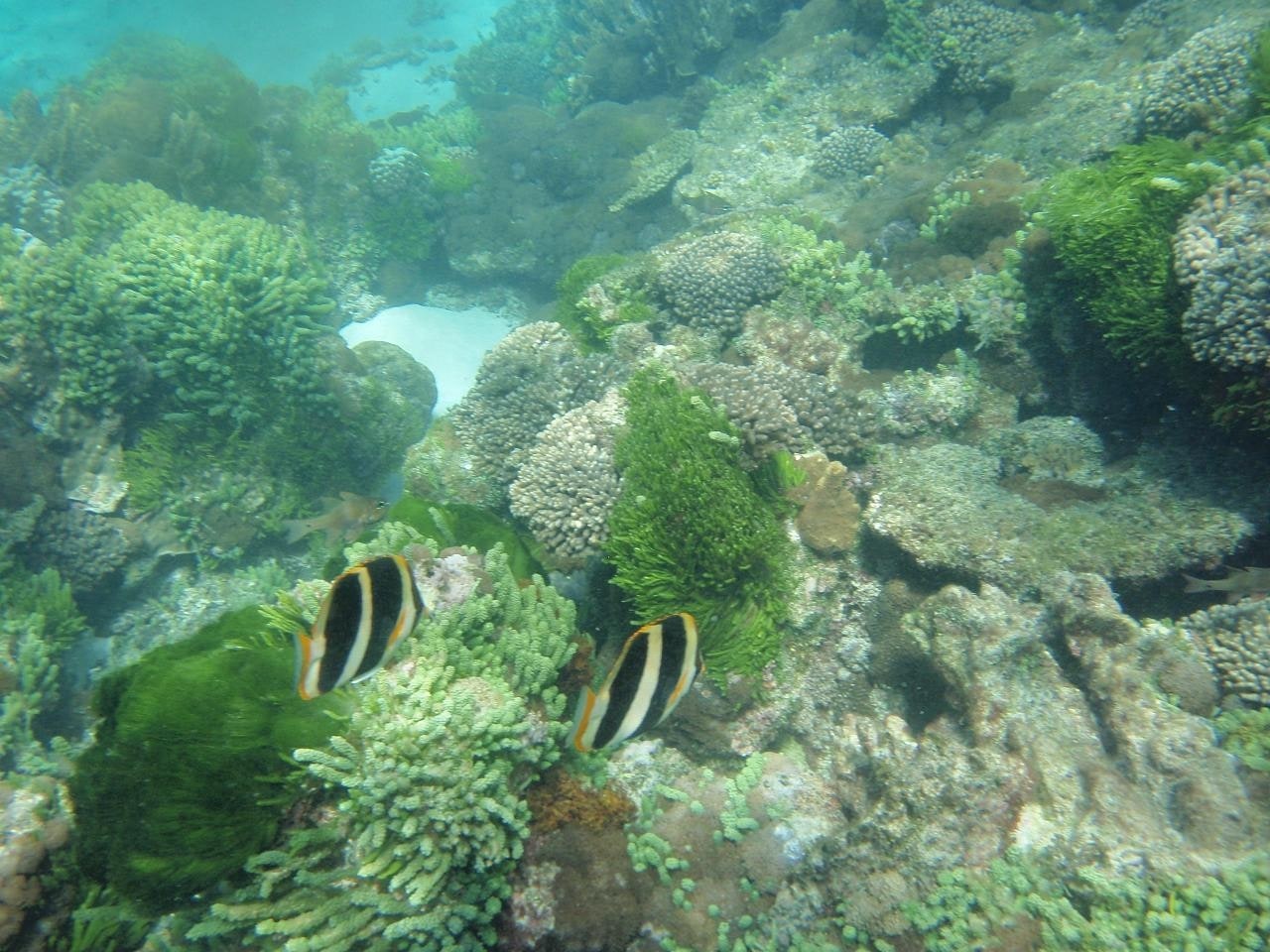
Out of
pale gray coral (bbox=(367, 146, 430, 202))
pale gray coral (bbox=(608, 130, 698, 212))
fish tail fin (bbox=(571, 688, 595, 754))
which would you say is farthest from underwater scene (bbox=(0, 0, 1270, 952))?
pale gray coral (bbox=(367, 146, 430, 202))

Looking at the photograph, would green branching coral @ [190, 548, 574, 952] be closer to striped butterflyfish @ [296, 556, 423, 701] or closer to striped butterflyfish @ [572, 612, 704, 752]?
striped butterflyfish @ [296, 556, 423, 701]

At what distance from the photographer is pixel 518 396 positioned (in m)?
6.98

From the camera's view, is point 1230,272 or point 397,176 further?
point 397,176

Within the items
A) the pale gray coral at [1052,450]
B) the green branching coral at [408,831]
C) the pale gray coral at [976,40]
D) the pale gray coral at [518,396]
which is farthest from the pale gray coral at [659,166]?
the green branching coral at [408,831]

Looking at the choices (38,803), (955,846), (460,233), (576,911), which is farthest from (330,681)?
(460,233)

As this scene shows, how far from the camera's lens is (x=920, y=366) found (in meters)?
6.62

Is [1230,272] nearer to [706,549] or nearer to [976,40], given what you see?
[706,549]

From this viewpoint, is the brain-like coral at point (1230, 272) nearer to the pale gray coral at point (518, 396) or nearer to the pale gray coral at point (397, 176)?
the pale gray coral at point (518, 396)

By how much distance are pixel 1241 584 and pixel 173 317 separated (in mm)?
10916

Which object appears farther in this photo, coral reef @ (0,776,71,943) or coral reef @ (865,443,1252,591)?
coral reef @ (865,443,1252,591)

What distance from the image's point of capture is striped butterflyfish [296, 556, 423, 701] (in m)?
2.23

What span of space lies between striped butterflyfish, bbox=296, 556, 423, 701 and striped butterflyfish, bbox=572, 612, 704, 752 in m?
0.77

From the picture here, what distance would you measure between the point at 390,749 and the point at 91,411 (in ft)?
25.7

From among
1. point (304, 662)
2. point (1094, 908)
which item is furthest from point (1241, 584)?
point (304, 662)
